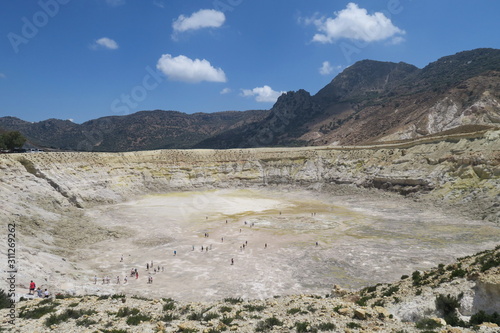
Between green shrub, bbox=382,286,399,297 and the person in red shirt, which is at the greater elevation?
green shrub, bbox=382,286,399,297

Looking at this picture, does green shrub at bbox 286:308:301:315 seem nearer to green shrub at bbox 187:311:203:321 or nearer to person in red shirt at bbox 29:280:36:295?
green shrub at bbox 187:311:203:321

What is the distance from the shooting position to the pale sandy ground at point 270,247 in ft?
71.5

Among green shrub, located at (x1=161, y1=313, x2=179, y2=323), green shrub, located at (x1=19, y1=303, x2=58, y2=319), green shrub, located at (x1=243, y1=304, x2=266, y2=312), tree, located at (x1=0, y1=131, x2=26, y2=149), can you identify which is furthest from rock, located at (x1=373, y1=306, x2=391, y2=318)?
tree, located at (x1=0, y1=131, x2=26, y2=149)

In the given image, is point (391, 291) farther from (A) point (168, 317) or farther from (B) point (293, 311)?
(A) point (168, 317)

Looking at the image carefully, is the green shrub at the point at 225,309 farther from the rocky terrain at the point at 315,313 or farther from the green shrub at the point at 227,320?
the green shrub at the point at 227,320

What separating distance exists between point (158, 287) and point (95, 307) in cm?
910

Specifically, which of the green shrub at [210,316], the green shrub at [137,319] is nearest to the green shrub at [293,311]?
the green shrub at [210,316]

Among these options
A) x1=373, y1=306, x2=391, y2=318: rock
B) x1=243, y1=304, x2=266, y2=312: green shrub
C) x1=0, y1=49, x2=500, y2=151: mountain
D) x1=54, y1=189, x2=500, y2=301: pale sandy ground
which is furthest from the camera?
x1=0, y1=49, x2=500, y2=151: mountain

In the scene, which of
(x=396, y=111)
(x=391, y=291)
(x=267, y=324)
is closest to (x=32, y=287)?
(x=267, y=324)

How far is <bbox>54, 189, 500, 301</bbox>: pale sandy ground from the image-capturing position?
21.8 meters

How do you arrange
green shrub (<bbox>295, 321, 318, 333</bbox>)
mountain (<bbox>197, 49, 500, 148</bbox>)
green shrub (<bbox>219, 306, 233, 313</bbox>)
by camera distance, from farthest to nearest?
mountain (<bbox>197, 49, 500, 148</bbox>) → green shrub (<bbox>219, 306, 233, 313</bbox>) → green shrub (<bbox>295, 321, 318, 333</bbox>)

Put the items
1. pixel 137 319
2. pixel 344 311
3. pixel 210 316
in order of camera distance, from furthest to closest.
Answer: pixel 210 316 → pixel 137 319 → pixel 344 311

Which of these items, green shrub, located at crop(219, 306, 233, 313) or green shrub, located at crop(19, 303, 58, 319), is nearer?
green shrub, located at crop(19, 303, 58, 319)

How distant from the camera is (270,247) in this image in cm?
3016
